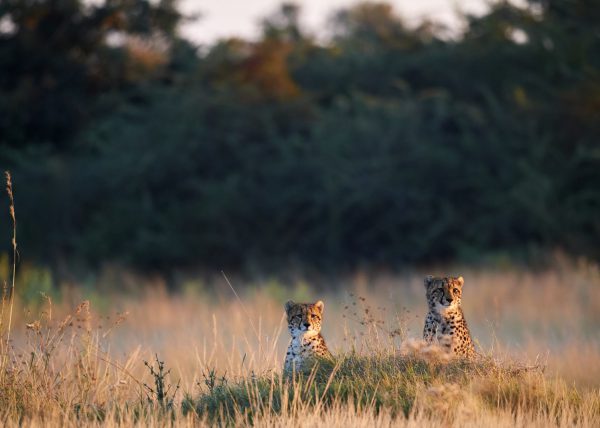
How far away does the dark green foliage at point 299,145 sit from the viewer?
24.1 meters

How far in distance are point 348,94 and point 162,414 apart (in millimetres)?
22314

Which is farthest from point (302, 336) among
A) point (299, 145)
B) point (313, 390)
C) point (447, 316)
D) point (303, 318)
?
point (299, 145)

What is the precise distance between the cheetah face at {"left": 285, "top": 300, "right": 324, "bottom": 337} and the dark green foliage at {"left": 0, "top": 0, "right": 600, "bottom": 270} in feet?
50.1

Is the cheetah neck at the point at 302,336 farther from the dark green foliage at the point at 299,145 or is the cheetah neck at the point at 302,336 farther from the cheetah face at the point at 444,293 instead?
the dark green foliage at the point at 299,145

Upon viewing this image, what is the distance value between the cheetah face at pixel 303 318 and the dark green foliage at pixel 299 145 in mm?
15262

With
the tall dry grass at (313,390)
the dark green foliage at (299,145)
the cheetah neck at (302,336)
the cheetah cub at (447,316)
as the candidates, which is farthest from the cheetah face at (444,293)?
the dark green foliage at (299,145)

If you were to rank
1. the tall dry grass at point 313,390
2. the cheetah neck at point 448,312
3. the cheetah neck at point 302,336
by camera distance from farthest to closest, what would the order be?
the cheetah neck at point 448,312 → the cheetah neck at point 302,336 → the tall dry grass at point 313,390

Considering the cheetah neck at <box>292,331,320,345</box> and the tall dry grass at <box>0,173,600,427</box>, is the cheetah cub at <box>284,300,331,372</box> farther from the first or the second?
the tall dry grass at <box>0,173,600,427</box>

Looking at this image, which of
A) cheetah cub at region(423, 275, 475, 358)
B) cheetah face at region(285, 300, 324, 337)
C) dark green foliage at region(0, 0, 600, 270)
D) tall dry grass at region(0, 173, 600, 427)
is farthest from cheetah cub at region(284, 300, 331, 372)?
dark green foliage at region(0, 0, 600, 270)

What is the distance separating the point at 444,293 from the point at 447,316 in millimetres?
199

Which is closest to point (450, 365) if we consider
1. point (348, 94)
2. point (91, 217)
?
point (91, 217)

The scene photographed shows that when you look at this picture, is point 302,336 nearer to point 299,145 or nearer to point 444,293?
point 444,293

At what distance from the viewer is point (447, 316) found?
8258 millimetres

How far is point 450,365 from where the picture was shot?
7867mm
